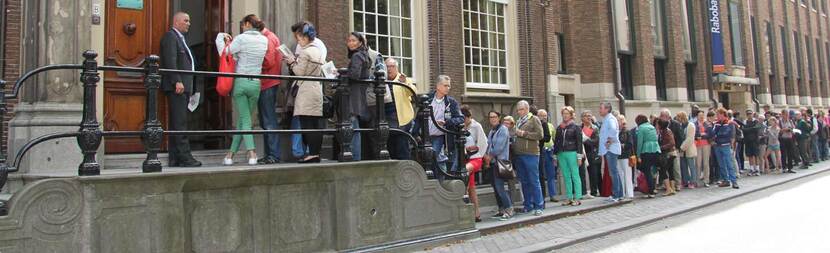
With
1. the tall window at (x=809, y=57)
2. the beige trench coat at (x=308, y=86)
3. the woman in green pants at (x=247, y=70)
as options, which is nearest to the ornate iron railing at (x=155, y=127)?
the beige trench coat at (x=308, y=86)

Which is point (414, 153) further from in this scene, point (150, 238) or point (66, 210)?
point (66, 210)

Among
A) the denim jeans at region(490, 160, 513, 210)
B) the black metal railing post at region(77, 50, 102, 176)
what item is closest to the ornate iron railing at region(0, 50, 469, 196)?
the black metal railing post at region(77, 50, 102, 176)

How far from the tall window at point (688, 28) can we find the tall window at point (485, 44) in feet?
37.7

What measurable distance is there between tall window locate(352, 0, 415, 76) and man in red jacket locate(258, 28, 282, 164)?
11.5 feet

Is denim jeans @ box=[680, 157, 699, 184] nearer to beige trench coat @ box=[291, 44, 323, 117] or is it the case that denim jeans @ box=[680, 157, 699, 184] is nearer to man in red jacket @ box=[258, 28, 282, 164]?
beige trench coat @ box=[291, 44, 323, 117]

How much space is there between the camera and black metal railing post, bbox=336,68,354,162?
655cm

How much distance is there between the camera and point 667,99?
69.7ft

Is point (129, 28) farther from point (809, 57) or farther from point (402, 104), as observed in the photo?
point (809, 57)

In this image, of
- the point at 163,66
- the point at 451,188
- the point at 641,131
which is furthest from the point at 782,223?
the point at 163,66

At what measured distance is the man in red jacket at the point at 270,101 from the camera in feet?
22.6

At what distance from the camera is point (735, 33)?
25062mm

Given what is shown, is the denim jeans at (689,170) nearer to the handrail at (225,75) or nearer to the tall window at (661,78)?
the tall window at (661,78)

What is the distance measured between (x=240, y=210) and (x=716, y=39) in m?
22.0

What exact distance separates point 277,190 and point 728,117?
11677mm
